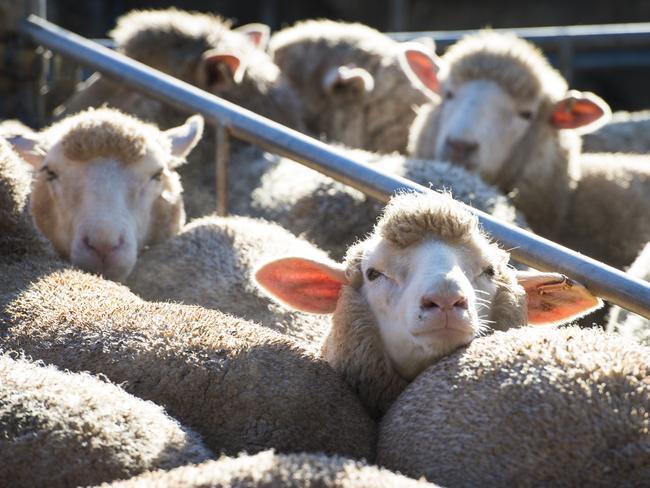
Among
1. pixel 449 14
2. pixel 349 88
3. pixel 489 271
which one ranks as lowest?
pixel 449 14

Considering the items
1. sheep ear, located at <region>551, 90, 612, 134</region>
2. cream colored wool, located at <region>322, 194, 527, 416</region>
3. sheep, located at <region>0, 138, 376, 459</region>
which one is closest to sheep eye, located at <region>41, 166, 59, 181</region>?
sheep, located at <region>0, 138, 376, 459</region>

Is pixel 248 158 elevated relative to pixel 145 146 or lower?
lower

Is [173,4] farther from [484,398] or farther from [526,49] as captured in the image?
[484,398]

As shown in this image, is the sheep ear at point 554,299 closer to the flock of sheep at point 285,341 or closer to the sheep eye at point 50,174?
the flock of sheep at point 285,341

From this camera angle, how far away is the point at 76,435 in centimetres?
266

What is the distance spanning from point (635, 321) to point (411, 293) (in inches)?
58.3

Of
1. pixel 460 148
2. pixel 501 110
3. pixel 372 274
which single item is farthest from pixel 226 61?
pixel 372 274

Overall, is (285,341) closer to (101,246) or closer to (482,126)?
(101,246)

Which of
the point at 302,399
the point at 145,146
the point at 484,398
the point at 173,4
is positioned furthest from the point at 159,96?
the point at 173,4

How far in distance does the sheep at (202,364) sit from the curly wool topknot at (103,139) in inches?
51.4

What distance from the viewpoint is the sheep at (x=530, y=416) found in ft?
8.76

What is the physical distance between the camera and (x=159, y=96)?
5.15 meters

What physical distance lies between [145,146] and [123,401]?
225 centimetres

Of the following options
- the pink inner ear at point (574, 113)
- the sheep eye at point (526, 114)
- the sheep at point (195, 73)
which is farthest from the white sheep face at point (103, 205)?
the pink inner ear at point (574, 113)
